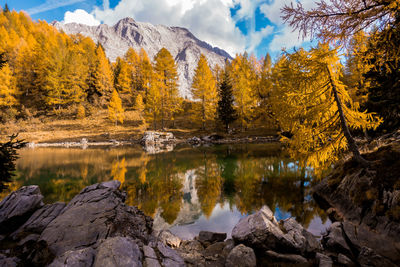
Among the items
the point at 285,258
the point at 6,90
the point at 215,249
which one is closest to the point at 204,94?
the point at 215,249

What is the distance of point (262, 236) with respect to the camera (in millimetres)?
5375

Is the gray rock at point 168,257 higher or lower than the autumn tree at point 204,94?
lower

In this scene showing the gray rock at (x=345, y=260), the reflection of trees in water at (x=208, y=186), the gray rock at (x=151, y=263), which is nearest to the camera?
the gray rock at (x=151, y=263)

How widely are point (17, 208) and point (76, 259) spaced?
5.22 meters

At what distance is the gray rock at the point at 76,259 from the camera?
347cm

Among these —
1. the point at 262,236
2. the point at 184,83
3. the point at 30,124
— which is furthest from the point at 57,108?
the point at 184,83

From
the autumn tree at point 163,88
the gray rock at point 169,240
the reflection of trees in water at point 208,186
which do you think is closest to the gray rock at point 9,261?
the gray rock at point 169,240

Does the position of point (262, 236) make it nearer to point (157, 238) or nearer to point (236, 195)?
point (157, 238)

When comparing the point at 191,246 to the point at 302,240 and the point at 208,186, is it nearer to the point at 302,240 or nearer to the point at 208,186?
the point at 302,240

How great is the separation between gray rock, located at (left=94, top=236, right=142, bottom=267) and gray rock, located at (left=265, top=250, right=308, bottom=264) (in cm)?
350

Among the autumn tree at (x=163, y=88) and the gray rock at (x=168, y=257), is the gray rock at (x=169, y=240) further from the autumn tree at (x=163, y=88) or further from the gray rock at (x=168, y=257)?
the autumn tree at (x=163, y=88)

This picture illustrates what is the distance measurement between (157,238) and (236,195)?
537 centimetres

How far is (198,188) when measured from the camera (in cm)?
1183

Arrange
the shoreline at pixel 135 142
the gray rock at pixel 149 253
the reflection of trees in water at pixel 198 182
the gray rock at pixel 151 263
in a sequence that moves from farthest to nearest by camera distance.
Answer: the shoreline at pixel 135 142 → the reflection of trees in water at pixel 198 182 → the gray rock at pixel 149 253 → the gray rock at pixel 151 263
